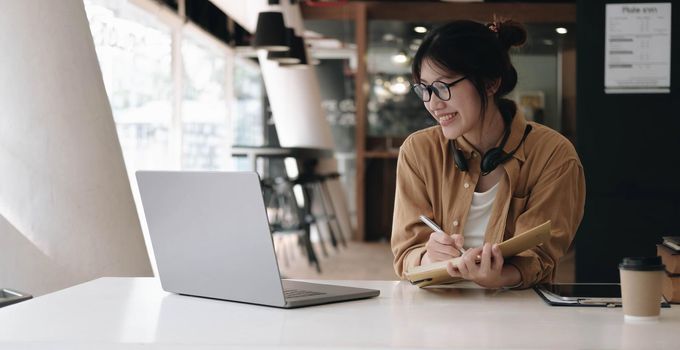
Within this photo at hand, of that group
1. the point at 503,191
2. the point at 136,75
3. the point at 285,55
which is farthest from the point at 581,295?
the point at 285,55

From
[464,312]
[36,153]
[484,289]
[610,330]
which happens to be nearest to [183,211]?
[464,312]

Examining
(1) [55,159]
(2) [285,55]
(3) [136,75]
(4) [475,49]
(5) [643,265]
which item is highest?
(2) [285,55]

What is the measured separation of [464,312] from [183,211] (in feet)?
1.98

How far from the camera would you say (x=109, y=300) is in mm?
1843

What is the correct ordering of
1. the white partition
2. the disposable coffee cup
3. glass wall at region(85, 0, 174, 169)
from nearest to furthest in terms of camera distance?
1. the disposable coffee cup
2. the white partition
3. glass wall at region(85, 0, 174, 169)

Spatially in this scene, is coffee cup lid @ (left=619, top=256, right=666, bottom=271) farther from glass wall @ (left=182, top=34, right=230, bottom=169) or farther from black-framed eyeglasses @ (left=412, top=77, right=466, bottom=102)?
glass wall @ (left=182, top=34, right=230, bottom=169)

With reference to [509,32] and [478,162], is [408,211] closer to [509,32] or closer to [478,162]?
[478,162]

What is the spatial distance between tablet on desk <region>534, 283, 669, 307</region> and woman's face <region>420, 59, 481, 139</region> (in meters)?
0.48

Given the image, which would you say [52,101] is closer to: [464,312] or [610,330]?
[464,312]

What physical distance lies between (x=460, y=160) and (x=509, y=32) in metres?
0.38

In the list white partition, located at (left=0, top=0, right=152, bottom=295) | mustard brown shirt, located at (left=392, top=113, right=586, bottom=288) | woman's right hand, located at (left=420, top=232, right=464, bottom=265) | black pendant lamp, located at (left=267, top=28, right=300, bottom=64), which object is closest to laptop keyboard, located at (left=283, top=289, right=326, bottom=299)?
woman's right hand, located at (left=420, top=232, right=464, bottom=265)

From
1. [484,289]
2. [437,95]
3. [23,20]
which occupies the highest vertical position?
[23,20]

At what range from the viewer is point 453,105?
2295 mm

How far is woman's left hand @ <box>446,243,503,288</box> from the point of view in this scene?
1.89 meters
